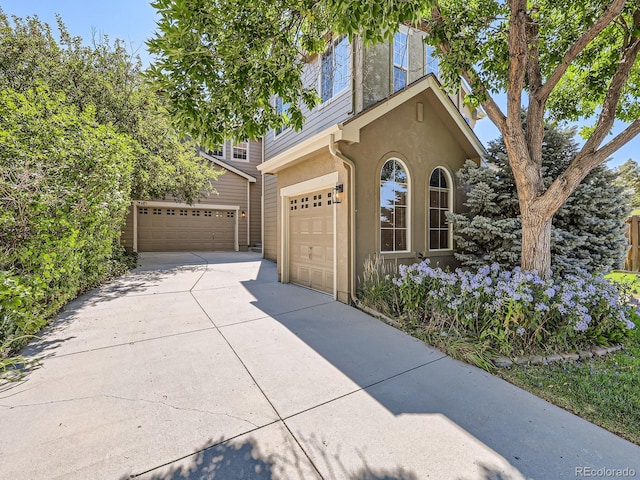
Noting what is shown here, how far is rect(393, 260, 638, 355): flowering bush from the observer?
3.67 m

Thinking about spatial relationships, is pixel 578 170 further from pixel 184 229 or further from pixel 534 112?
pixel 184 229

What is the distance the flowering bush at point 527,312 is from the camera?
3.67m

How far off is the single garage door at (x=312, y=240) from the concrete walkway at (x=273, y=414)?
2430 mm

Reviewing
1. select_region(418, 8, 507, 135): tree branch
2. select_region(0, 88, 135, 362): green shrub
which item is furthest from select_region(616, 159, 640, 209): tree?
select_region(0, 88, 135, 362): green shrub

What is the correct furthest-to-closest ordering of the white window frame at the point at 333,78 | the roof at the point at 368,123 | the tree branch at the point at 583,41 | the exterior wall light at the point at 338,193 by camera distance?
the white window frame at the point at 333,78
the exterior wall light at the point at 338,193
the roof at the point at 368,123
the tree branch at the point at 583,41

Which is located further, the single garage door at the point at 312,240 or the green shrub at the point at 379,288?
the single garage door at the point at 312,240

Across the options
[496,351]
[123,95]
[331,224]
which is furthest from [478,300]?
[123,95]

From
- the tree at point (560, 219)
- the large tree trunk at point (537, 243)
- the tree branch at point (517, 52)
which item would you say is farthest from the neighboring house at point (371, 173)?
the large tree trunk at point (537, 243)

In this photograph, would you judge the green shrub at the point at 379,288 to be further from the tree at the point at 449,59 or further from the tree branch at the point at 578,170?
the tree branch at the point at 578,170

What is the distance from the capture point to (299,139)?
406 inches

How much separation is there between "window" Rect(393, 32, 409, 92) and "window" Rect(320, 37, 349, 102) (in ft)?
4.29

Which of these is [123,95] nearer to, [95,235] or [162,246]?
[95,235]

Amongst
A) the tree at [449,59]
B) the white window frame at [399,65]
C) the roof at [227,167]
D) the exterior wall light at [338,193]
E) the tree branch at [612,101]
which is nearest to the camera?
the tree at [449,59]

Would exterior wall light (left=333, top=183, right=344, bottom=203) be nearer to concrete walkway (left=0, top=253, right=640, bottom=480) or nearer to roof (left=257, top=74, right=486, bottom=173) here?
roof (left=257, top=74, right=486, bottom=173)
